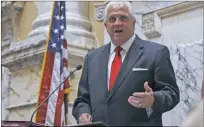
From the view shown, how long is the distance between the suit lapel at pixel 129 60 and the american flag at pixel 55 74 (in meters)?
2.16

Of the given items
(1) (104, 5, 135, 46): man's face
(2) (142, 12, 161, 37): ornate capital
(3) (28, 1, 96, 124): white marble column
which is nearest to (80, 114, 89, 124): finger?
(1) (104, 5, 135, 46): man's face

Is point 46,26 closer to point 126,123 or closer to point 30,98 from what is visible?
point 30,98

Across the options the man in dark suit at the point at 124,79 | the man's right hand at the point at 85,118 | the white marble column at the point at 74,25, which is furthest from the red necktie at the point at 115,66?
the white marble column at the point at 74,25

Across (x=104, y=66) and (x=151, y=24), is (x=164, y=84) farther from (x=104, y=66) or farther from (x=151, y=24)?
(x=151, y=24)

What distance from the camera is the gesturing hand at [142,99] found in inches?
64.8

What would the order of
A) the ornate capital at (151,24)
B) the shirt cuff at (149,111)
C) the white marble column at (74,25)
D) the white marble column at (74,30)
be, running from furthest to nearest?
the white marble column at (74,25) < the white marble column at (74,30) < the ornate capital at (151,24) < the shirt cuff at (149,111)

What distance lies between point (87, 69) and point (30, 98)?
117 inches

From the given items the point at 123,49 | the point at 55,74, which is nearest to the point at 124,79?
the point at 123,49

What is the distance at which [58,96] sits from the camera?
4.10 meters

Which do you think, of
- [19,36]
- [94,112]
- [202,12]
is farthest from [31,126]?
[19,36]

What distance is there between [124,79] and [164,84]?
6.7 inches

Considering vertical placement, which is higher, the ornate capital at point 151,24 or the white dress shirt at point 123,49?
the ornate capital at point 151,24

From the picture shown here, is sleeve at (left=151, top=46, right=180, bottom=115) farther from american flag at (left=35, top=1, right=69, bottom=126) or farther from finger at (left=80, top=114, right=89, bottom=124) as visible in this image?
american flag at (left=35, top=1, right=69, bottom=126)

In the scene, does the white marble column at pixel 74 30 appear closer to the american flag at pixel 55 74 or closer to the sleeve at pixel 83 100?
the american flag at pixel 55 74
